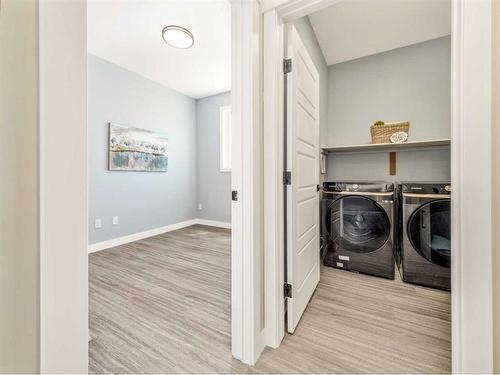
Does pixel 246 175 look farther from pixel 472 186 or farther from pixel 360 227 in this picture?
pixel 360 227

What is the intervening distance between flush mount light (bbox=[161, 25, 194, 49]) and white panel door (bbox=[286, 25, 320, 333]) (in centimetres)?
155

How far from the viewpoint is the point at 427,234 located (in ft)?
6.66

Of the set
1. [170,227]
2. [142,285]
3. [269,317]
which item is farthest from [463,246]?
[170,227]

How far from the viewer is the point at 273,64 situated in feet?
4.17

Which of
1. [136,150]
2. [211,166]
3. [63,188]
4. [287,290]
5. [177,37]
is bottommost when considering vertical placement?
[287,290]

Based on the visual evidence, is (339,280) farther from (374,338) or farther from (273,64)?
(273,64)

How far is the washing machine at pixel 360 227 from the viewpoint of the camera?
2191 mm

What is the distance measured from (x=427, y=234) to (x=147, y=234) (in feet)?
12.0

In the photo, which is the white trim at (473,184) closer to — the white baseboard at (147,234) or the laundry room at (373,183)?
the laundry room at (373,183)

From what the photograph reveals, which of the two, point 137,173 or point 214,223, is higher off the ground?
point 137,173

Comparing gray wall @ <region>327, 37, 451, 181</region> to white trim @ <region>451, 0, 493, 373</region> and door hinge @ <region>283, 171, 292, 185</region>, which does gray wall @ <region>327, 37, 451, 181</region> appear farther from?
white trim @ <region>451, 0, 493, 373</region>

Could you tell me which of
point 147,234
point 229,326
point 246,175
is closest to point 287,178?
point 246,175

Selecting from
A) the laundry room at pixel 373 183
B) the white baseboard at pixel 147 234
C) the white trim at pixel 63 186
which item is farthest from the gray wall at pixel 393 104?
the white trim at pixel 63 186

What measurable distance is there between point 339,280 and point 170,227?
3011 millimetres
